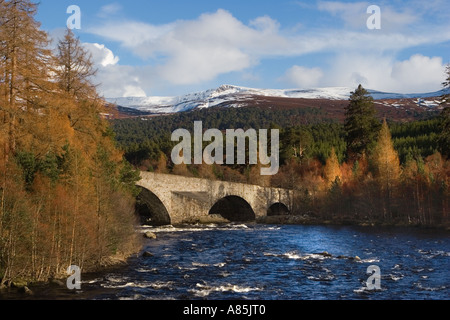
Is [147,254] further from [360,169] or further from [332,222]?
[360,169]

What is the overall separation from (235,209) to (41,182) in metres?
45.4

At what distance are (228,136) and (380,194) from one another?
44.3m

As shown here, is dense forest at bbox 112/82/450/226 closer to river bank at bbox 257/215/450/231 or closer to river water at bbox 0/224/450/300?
river bank at bbox 257/215/450/231

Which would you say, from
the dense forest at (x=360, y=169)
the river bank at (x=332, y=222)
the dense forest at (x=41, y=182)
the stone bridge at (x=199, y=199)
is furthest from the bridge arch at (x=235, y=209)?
the dense forest at (x=41, y=182)

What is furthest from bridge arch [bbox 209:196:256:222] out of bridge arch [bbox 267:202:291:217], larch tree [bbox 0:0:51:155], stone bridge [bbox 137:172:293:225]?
larch tree [bbox 0:0:51:155]

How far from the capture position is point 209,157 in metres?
86.2

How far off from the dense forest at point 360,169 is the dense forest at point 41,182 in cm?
1385

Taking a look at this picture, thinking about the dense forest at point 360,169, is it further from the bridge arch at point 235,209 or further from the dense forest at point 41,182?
the dense forest at point 41,182

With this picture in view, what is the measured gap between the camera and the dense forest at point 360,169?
50.0 m

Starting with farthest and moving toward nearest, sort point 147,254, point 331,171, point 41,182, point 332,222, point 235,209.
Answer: point 331,171 < point 235,209 < point 332,222 < point 147,254 < point 41,182

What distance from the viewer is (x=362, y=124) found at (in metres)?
68.7

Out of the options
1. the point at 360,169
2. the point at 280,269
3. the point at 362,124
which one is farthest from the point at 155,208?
the point at 362,124

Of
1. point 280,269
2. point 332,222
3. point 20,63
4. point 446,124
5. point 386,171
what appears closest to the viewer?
point 20,63
